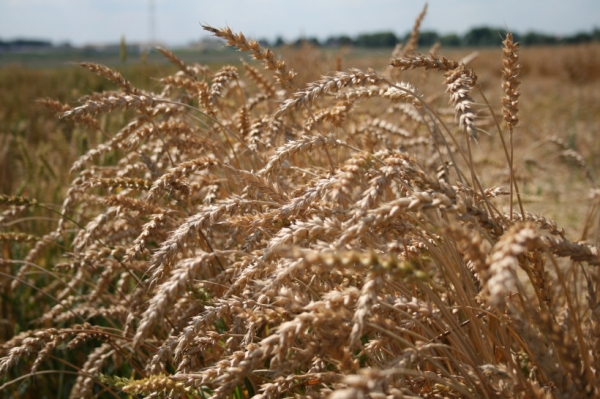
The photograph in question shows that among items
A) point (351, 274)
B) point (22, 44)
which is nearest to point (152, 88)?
point (351, 274)

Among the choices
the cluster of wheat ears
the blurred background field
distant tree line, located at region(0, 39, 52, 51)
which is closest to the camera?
the cluster of wheat ears

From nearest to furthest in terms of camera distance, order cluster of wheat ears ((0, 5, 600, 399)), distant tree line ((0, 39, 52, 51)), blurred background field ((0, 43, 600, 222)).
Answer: cluster of wheat ears ((0, 5, 600, 399))
blurred background field ((0, 43, 600, 222))
distant tree line ((0, 39, 52, 51))

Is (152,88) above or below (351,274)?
above

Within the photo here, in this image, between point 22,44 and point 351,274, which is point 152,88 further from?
point 22,44

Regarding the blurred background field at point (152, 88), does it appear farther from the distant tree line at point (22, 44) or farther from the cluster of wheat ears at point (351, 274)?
the distant tree line at point (22, 44)

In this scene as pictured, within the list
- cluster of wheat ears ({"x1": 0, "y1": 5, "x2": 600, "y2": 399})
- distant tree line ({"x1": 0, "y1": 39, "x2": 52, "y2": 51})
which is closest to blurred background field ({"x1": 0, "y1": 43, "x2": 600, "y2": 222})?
cluster of wheat ears ({"x1": 0, "y1": 5, "x2": 600, "y2": 399})

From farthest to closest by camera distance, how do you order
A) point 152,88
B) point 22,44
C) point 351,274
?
point 22,44
point 152,88
point 351,274

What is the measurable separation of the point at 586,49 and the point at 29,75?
21.0m

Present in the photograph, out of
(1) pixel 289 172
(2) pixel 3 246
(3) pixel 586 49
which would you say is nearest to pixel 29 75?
(2) pixel 3 246

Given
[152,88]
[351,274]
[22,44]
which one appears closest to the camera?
[351,274]

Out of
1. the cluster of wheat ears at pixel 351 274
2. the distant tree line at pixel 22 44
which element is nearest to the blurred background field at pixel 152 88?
the cluster of wheat ears at pixel 351 274

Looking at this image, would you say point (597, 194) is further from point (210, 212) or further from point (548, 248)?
point (210, 212)

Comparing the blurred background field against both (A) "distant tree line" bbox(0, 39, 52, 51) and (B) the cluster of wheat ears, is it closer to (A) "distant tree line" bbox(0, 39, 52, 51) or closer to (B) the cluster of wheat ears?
(B) the cluster of wheat ears

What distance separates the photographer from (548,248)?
1065mm
